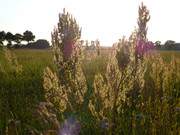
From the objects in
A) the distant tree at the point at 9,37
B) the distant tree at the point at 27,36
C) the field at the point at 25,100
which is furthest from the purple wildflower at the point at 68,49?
the distant tree at the point at 27,36

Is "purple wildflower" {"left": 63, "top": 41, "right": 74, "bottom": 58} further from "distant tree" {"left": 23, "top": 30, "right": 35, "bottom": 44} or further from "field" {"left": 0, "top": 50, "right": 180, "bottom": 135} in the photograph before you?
"distant tree" {"left": 23, "top": 30, "right": 35, "bottom": 44}

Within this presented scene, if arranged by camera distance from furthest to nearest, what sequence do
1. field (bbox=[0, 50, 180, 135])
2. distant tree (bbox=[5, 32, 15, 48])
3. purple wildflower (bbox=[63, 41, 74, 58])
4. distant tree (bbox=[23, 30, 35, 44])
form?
distant tree (bbox=[23, 30, 35, 44])
distant tree (bbox=[5, 32, 15, 48])
field (bbox=[0, 50, 180, 135])
purple wildflower (bbox=[63, 41, 74, 58])

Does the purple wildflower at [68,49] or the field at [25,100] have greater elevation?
the purple wildflower at [68,49]

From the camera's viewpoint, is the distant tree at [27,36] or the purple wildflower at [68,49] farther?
the distant tree at [27,36]

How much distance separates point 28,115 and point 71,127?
119 inches

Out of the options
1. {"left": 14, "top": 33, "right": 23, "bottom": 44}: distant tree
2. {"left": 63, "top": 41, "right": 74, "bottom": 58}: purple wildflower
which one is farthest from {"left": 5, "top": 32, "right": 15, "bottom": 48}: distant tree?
{"left": 63, "top": 41, "right": 74, "bottom": 58}: purple wildflower

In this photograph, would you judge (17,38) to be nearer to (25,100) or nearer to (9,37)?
(9,37)

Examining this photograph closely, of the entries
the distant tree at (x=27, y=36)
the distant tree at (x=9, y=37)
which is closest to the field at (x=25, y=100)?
the distant tree at (x=9, y=37)

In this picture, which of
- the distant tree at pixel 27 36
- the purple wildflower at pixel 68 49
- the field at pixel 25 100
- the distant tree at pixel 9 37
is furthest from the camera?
the distant tree at pixel 27 36

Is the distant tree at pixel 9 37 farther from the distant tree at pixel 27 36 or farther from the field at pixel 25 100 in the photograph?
the field at pixel 25 100

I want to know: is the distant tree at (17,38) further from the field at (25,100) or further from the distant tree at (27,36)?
the field at (25,100)

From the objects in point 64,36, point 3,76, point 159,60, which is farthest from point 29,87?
point 64,36

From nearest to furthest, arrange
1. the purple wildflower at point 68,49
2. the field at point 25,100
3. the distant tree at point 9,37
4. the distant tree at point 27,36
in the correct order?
1. the purple wildflower at point 68,49
2. the field at point 25,100
3. the distant tree at point 9,37
4. the distant tree at point 27,36

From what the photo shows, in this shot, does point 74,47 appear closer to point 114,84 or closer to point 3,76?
point 114,84
